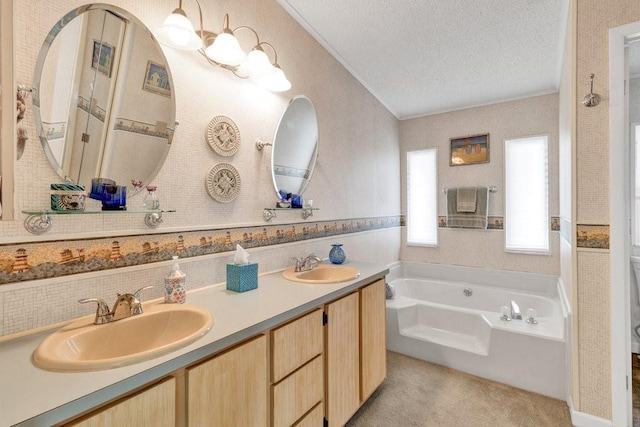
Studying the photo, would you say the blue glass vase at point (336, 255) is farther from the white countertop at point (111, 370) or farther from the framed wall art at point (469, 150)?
the framed wall art at point (469, 150)

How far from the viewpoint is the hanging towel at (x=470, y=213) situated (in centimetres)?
337

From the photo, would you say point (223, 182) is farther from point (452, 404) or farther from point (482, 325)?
point (482, 325)

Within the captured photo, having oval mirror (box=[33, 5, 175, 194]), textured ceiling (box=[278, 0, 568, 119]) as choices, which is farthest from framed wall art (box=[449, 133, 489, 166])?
oval mirror (box=[33, 5, 175, 194])

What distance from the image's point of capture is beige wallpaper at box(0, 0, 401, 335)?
3.30 feet

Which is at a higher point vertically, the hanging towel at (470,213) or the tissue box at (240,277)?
the hanging towel at (470,213)

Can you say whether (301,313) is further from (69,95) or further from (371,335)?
(69,95)

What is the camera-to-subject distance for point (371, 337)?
6.14 ft

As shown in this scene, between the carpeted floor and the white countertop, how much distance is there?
1062 mm

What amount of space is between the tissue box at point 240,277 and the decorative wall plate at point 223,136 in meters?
0.62

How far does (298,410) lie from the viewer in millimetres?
1323

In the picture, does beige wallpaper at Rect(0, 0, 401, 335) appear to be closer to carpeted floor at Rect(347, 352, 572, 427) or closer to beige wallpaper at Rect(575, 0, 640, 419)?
carpeted floor at Rect(347, 352, 572, 427)

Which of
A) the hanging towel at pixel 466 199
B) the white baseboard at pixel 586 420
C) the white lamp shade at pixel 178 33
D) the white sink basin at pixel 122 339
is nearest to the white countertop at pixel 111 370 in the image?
the white sink basin at pixel 122 339

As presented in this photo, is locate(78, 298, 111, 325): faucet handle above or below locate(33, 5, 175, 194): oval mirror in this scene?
below

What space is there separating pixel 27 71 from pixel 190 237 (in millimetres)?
836
